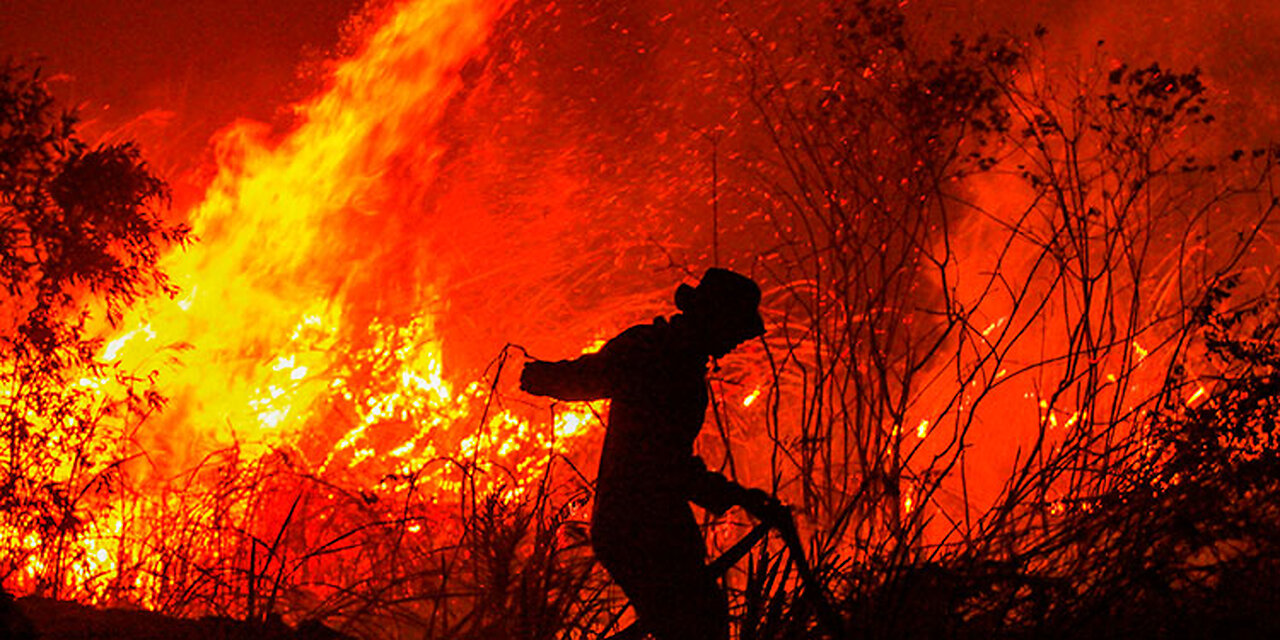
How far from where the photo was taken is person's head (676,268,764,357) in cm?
301

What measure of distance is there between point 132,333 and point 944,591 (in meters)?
8.27

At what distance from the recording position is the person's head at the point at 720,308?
3.01 meters

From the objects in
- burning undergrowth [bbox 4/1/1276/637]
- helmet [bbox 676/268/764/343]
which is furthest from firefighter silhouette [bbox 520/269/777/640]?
burning undergrowth [bbox 4/1/1276/637]

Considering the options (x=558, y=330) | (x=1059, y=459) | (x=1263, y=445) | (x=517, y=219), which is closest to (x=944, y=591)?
(x=1059, y=459)

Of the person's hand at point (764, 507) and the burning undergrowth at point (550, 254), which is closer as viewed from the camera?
the person's hand at point (764, 507)

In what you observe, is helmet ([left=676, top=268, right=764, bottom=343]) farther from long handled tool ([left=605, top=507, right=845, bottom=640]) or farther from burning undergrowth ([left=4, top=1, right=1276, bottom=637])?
burning undergrowth ([left=4, top=1, right=1276, bottom=637])

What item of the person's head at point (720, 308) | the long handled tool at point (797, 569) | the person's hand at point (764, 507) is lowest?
the long handled tool at point (797, 569)

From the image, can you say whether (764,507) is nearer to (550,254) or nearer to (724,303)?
(724,303)

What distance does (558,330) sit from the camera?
1215 cm

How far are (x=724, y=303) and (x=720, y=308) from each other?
2cm

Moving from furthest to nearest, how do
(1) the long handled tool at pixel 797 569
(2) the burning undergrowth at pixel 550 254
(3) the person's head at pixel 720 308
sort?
(2) the burning undergrowth at pixel 550 254, (3) the person's head at pixel 720 308, (1) the long handled tool at pixel 797 569

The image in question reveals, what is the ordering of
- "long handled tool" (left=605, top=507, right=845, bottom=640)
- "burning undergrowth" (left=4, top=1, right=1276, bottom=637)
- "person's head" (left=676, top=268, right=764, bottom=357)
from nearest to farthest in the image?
"long handled tool" (left=605, top=507, right=845, bottom=640) < "person's head" (left=676, top=268, right=764, bottom=357) < "burning undergrowth" (left=4, top=1, right=1276, bottom=637)

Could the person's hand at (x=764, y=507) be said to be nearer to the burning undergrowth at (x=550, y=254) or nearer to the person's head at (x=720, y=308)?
the person's head at (x=720, y=308)

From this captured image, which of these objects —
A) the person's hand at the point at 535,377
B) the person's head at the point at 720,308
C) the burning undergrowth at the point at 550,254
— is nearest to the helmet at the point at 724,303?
the person's head at the point at 720,308
